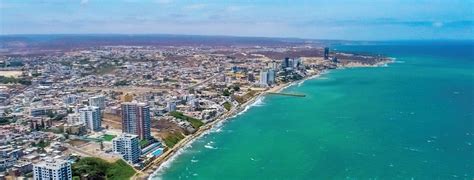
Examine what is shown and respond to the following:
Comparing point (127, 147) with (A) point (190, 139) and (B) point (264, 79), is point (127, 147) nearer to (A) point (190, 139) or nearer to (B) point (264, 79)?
(A) point (190, 139)

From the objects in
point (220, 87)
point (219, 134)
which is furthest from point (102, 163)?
point (220, 87)

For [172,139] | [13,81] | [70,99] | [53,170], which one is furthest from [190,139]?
[13,81]

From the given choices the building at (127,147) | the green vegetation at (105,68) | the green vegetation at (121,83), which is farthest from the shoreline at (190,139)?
the green vegetation at (105,68)

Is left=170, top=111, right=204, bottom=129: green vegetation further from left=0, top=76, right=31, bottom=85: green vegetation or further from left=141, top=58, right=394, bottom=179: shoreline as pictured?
left=0, top=76, right=31, bottom=85: green vegetation

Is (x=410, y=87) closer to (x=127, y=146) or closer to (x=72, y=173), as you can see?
(x=127, y=146)

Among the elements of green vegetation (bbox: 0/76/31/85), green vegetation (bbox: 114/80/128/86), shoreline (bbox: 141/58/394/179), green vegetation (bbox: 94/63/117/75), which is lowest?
shoreline (bbox: 141/58/394/179)

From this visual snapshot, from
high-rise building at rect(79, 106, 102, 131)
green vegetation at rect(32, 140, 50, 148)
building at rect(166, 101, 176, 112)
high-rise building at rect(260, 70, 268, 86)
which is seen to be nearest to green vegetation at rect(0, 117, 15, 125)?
high-rise building at rect(79, 106, 102, 131)
